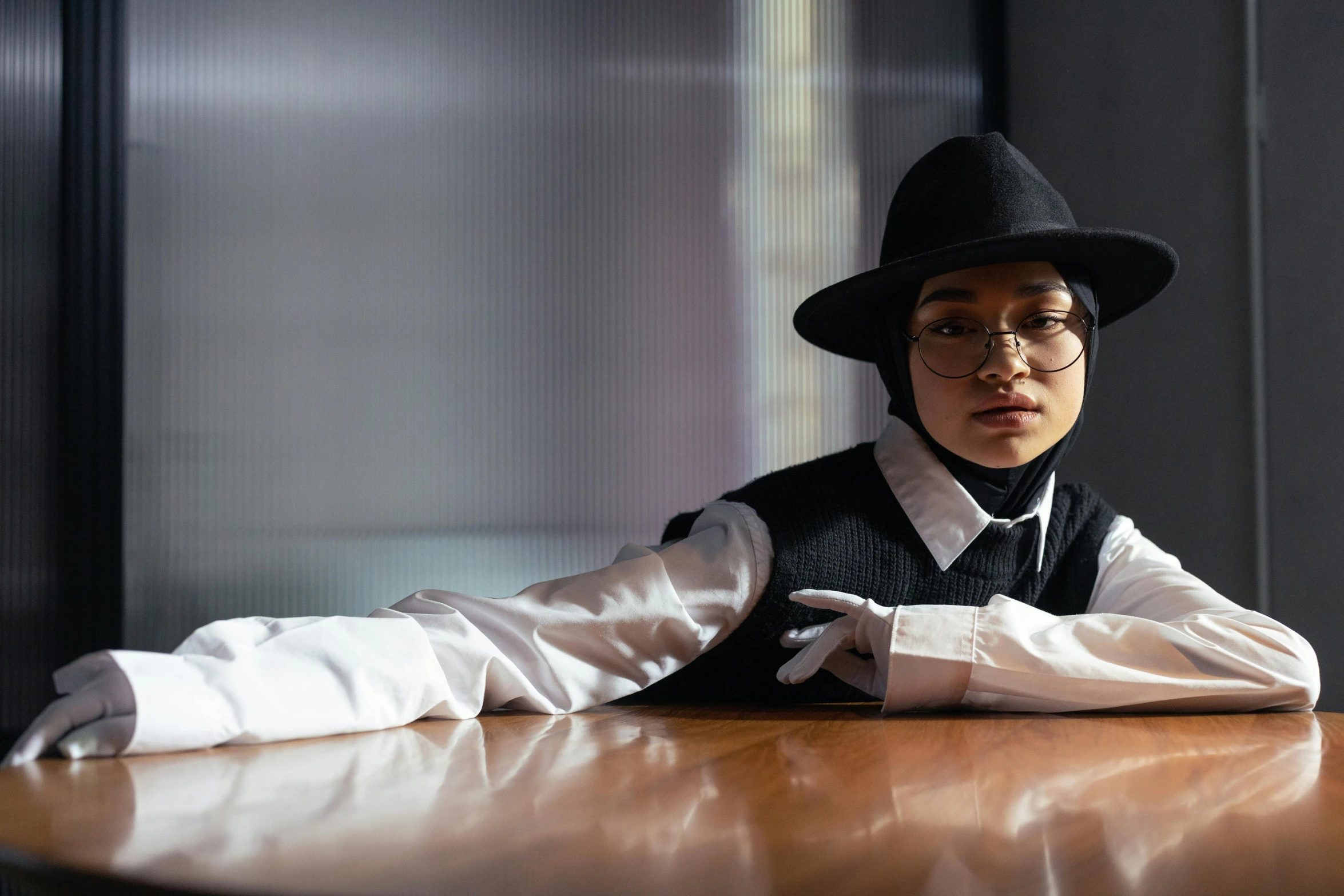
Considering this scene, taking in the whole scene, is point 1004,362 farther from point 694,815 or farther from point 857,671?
point 694,815

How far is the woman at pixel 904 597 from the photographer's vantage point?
811 millimetres

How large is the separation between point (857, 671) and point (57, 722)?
0.67 metres

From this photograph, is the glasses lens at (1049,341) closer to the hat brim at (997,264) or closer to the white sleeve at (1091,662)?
the hat brim at (997,264)

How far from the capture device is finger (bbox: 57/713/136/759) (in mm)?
680

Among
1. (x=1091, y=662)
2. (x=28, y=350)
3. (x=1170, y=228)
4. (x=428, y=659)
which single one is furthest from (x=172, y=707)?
(x=1170, y=228)

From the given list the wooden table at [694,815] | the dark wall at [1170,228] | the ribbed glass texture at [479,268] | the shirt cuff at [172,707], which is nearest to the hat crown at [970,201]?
the wooden table at [694,815]

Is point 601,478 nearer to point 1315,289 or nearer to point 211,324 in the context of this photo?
point 211,324

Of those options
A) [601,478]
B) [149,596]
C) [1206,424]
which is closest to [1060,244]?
[1206,424]

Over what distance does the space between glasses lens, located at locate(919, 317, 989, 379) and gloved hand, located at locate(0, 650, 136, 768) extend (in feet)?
2.81

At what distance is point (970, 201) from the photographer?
1221mm

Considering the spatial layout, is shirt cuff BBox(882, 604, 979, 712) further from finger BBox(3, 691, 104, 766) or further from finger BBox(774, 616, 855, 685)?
finger BBox(3, 691, 104, 766)

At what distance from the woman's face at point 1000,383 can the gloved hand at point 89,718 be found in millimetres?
854

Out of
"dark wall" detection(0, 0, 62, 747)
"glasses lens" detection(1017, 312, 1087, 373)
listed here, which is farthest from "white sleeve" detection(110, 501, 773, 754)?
"dark wall" detection(0, 0, 62, 747)

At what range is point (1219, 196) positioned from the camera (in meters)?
2.14
